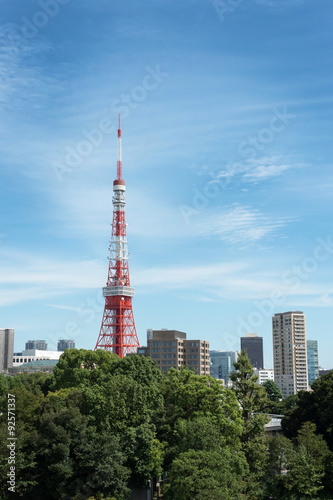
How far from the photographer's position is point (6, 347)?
175625mm

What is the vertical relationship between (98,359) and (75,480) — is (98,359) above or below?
above

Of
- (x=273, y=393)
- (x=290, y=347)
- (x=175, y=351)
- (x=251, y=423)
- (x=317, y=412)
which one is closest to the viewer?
(x=251, y=423)

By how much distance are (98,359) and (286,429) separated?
1802 cm

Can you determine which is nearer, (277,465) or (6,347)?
(277,465)

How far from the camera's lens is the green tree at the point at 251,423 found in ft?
115

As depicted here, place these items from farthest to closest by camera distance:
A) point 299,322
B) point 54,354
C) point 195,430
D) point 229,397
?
point 54,354 < point 299,322 < point 229,397 < point 195,430

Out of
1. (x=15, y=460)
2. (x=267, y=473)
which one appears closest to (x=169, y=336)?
(x=267, y=473)

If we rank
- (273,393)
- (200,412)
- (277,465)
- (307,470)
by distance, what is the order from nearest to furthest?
(200,412), (307,470), (277,465), (273,393)

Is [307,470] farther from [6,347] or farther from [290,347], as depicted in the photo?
[6,347]

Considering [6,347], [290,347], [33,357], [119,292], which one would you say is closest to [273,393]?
[119,292]

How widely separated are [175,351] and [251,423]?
244 ft

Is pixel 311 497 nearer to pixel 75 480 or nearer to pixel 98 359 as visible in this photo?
pixel 75 480

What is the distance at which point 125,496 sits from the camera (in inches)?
1219

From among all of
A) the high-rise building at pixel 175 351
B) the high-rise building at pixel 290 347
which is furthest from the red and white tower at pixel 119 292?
the high-rise building at pixel 290 347
